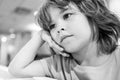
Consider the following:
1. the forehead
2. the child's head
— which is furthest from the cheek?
the forehead

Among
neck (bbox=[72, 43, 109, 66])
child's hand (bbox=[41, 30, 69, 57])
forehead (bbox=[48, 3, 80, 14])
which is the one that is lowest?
neck (bbox=[72, 43, 109, 66])

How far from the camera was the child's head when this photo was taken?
0.75m

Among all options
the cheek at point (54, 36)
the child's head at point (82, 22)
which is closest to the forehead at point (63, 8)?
the child's head at point (82, 22)

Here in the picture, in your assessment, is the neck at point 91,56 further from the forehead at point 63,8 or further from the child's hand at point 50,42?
the forehead at point 63,8

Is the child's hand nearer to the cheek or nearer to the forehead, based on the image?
the cheek

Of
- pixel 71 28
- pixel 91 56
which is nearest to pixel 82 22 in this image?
pixel 71 28

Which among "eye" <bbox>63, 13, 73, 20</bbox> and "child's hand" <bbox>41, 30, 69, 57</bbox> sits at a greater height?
"eye" <bbox>63, 13, 73, 20</bbox>

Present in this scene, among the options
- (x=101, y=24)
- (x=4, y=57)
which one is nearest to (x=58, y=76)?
(x=101, y=24)

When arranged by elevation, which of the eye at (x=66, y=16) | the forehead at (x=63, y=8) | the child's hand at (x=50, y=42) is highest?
the forehead at (x=63, y=8)

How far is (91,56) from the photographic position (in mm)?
824

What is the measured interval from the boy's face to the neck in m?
0.04

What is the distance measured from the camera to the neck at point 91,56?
31.6 inches

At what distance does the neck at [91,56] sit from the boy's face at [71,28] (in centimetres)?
4

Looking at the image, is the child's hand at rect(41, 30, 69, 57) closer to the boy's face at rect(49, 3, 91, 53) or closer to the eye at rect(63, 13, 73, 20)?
the boy's face at rect(49, 3, 91, 53)
